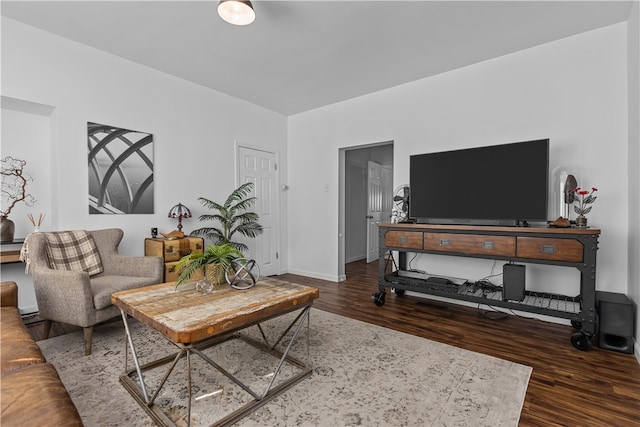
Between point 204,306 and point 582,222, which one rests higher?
point 582,222

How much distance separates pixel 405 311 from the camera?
11.0 ft

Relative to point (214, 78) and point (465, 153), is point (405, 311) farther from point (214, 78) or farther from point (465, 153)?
point (214, 78)

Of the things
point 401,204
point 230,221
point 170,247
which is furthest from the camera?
point 230,221

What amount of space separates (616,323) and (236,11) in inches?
148

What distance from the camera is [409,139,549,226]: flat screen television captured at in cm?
280

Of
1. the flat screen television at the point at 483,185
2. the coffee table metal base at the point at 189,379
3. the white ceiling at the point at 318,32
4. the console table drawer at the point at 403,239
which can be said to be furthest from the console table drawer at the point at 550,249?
the coffee table metal base at the point at 189,379

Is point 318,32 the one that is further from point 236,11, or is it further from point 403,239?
point 403,239

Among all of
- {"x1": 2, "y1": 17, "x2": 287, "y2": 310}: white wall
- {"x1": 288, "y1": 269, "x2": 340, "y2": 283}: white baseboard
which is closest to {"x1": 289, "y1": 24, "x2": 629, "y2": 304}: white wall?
{"x1": 288, "y1": 269, "x2": 340, "y2": 283}: white baseboard

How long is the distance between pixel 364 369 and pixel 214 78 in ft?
12.1

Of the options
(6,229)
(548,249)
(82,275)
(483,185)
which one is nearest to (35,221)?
(6,229)

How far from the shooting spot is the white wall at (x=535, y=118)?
2738mm

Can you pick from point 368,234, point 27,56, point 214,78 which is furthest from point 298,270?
point 27,56

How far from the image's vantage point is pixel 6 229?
280 cm

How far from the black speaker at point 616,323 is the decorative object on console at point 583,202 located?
0.63 metres
